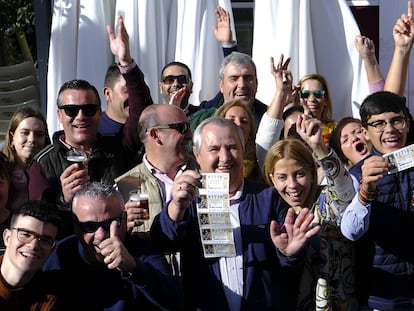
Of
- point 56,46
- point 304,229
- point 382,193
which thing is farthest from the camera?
point 56,46

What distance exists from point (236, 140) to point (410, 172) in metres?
0.81

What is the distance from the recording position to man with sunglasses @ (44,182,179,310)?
3.90 metres

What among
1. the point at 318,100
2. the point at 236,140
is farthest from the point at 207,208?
the point at 318,100

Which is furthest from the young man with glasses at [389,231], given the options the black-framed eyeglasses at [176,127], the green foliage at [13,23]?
the green foliage at [13,23]

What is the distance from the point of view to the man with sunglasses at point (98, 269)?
153 inches

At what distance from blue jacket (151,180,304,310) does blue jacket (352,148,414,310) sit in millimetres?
383

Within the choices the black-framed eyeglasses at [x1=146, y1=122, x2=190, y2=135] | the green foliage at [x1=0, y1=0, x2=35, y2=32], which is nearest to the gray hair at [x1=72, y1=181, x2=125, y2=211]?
the black-framed eyeglasses at [x1=146, y1=122, x2=190, y2=135]

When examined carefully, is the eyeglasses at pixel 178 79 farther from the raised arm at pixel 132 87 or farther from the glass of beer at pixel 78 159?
the glass of beer at pixel 78 159

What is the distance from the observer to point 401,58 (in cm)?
545

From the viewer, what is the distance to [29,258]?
Answer: 12.5 feet

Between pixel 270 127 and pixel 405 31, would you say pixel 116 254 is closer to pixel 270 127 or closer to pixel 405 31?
pixel 270 127

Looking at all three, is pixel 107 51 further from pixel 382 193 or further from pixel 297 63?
pixel 382 193

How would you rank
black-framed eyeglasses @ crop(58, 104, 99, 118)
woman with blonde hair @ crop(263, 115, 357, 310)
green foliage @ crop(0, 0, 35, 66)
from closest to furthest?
→ 1. woman with blonde hair @ crop(263, 115, 357, 310)
2. black-framed eyeglasses @ crop(58, 104, 99, 118)
3. green foliage @ crop(0, 0, 35, 66)

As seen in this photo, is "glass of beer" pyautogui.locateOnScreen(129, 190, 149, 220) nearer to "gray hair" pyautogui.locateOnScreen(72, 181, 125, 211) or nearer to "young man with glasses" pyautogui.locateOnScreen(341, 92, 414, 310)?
"gray hair" pyautogui.locateOnScreen(72, 181, 125, 211)
